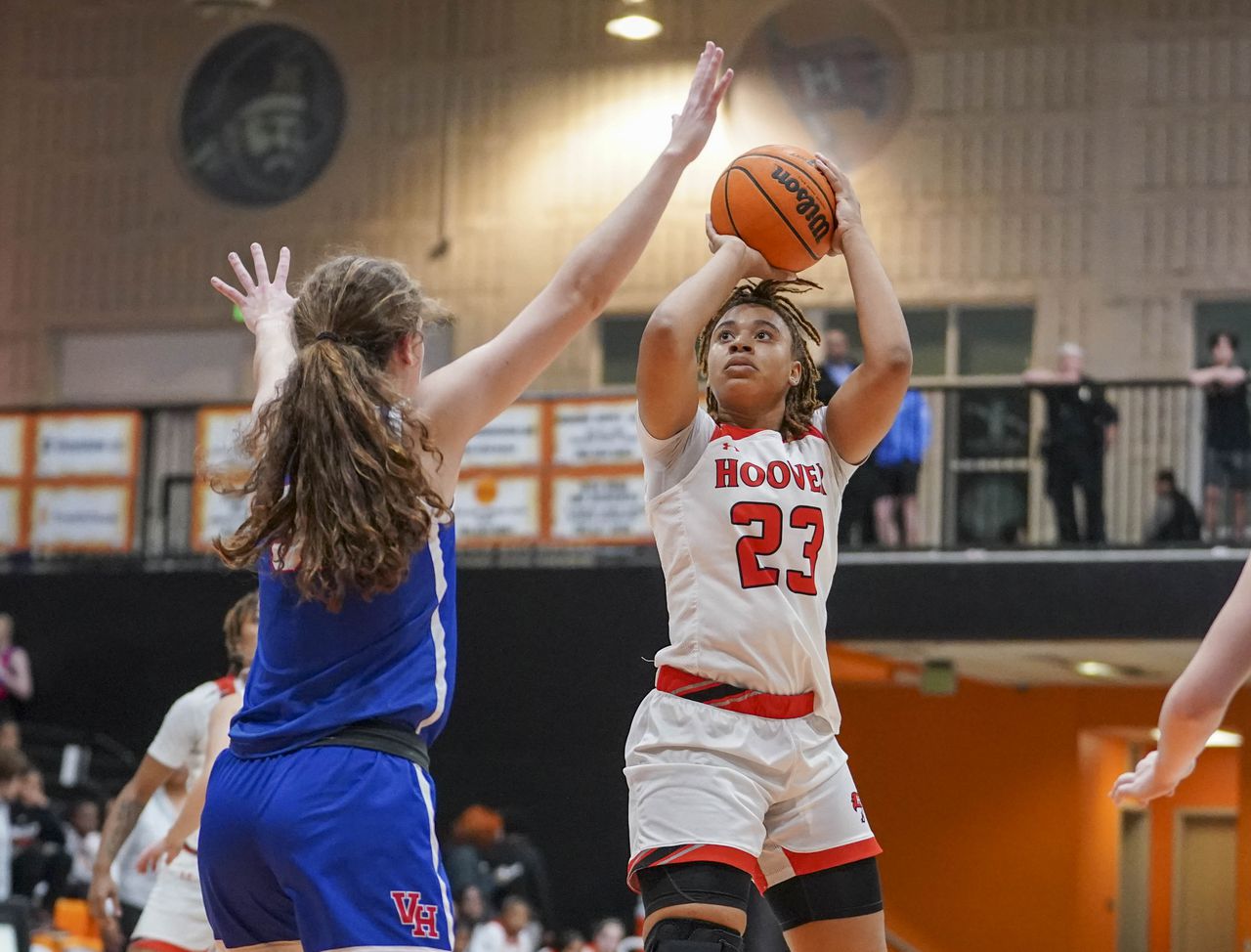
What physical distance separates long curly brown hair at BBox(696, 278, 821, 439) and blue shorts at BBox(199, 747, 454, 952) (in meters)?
1.48

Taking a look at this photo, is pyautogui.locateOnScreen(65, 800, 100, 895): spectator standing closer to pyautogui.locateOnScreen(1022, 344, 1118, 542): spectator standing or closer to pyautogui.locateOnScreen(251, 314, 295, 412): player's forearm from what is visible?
pyautogui.locateOnScreen(1022, 344, 1118, 542): spectator standing

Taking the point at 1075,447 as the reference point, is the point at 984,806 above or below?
below

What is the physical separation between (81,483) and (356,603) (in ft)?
40.9

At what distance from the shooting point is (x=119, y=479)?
1482 cm

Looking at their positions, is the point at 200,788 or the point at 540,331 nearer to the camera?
the point at 540,331

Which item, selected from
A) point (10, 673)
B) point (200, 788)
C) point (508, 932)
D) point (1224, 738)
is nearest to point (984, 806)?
point (1224, 738)

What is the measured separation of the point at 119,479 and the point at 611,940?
554 cm

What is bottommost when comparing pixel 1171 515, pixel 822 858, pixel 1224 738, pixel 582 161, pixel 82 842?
pixel 82 842

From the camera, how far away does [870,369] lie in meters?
4.08

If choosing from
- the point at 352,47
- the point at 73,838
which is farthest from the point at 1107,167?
the point at 73,838

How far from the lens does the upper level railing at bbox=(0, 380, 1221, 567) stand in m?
13.5

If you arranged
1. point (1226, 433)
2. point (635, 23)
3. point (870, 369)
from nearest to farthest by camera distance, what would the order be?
point (870, 369), point (1226, 433), point (635, 23)

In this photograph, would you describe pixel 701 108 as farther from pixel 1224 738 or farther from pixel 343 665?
pixel 1224 738

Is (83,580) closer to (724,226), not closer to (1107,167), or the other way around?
(1107,167)
